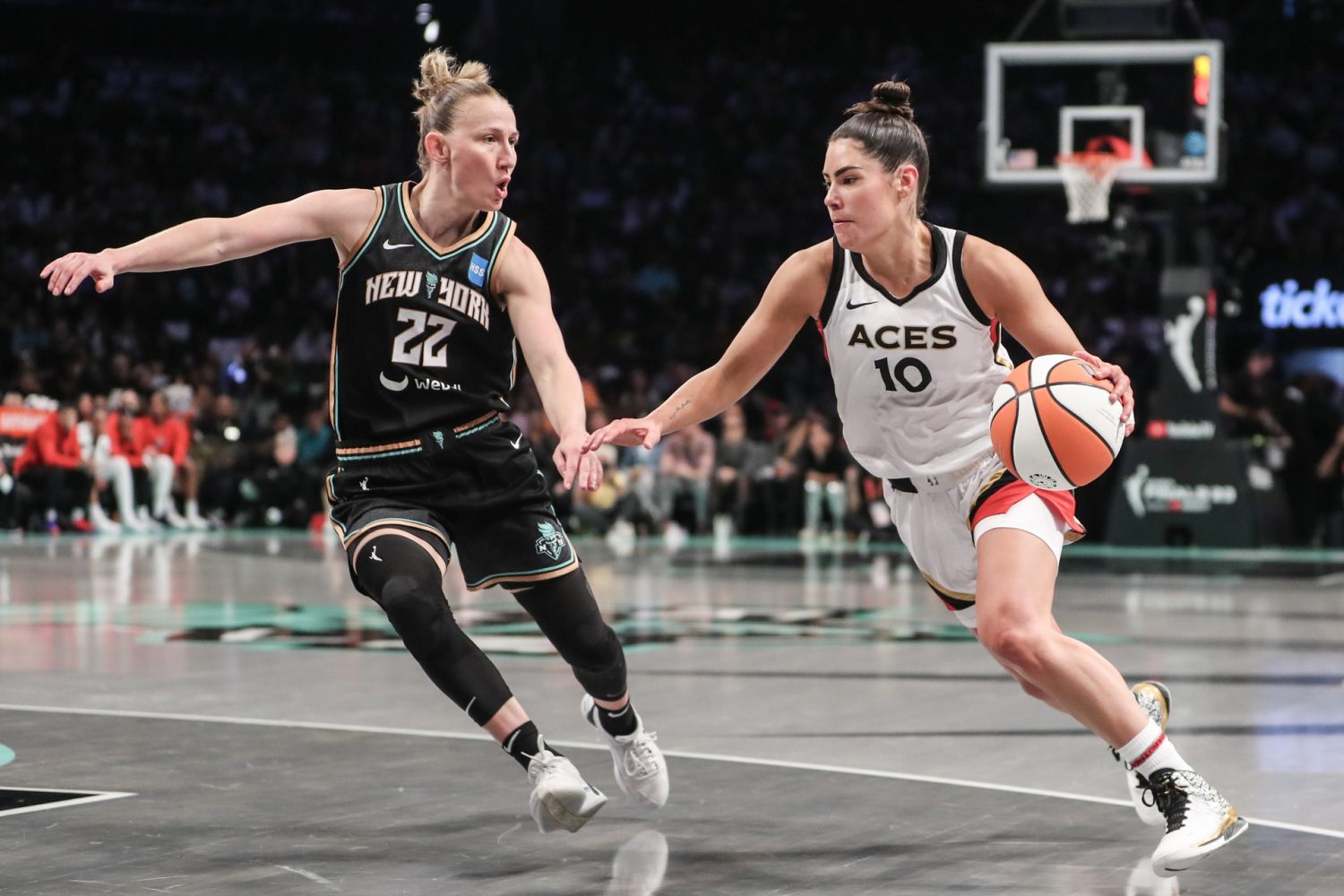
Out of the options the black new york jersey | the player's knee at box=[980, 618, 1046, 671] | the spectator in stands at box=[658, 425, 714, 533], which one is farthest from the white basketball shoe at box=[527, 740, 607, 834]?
the spectator in stands at box=[658, 425, 714, 533]

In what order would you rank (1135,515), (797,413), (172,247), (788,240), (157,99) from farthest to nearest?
(157,99) → (788,240) → (797,413) → (1135,515) → (172,247)

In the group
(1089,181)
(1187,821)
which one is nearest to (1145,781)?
(1187,821)

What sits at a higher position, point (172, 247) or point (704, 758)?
point (172, 247)

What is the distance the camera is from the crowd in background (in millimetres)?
18219

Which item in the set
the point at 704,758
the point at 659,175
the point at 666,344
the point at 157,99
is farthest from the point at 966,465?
the point at 157,99

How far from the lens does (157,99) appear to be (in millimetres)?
26000

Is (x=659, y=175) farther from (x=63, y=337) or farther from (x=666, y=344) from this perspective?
(x=63, y=337)

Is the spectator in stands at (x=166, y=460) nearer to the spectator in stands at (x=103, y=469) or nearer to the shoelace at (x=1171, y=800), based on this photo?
the spectator in stands at (x=103, y=469)

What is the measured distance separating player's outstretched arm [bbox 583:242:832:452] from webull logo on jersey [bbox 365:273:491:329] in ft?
1.65

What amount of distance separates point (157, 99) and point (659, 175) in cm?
735

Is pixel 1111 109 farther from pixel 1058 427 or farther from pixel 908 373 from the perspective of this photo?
pixel 1058 427

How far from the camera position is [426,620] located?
4.67 m

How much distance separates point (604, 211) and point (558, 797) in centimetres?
2088

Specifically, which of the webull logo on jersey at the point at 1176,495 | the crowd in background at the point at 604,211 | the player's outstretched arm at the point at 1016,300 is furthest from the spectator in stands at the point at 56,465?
the player's outstretched arm at the point at 1016,300
